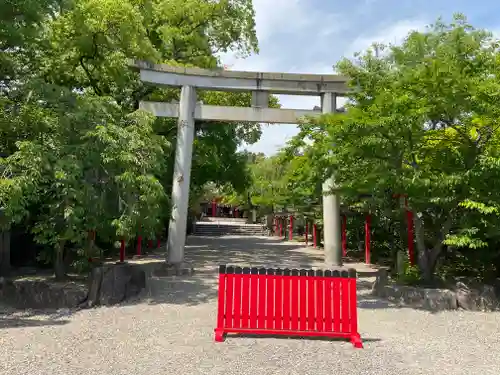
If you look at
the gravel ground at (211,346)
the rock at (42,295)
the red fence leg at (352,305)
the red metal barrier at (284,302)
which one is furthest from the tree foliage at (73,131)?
the red fence leg at (352,305)

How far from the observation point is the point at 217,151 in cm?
1970

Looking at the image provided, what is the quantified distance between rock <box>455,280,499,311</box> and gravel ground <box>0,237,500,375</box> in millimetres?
314

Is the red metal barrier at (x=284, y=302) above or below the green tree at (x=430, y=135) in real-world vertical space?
below

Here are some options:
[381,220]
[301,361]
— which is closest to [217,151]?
[381,220]

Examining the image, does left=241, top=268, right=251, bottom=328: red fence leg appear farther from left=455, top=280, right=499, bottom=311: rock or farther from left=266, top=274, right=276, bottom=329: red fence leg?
left=455, top=280, right=499, bottom=311: rock

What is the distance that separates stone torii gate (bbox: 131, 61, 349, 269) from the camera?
11.6 meters

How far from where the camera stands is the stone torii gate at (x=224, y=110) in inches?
458

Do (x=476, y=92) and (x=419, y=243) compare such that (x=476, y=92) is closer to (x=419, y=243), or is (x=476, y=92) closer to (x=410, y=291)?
(x=419, y=243)

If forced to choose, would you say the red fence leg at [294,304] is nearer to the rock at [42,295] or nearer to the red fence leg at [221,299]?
the red fence leg at [221,299]

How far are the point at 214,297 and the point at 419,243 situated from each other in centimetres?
441

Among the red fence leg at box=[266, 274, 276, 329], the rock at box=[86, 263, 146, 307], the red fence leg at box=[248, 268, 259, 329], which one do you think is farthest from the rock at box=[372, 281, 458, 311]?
the rock at box=[86, 263, 146, 307]

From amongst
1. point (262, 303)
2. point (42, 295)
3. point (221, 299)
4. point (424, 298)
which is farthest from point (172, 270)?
point (424, 298)

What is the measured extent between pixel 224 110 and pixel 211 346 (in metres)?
7.81

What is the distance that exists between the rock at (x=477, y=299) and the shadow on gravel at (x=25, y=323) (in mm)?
6858
